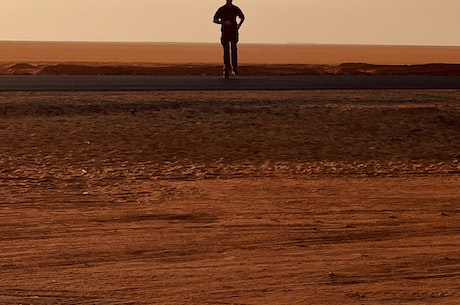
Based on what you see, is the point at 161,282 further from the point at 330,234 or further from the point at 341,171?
the point at 341,171

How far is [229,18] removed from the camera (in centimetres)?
2275

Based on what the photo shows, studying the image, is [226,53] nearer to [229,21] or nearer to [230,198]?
[229,21]

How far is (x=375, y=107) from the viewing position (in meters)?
17.2

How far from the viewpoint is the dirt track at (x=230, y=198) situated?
7.93 m

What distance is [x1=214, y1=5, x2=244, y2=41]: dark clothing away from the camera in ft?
74.6

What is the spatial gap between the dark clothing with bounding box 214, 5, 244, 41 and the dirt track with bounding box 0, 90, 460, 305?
3.84 meters

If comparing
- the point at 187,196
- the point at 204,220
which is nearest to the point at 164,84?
the point at 187,196

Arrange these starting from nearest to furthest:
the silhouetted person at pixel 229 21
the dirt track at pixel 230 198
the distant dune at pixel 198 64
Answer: the dirt track at pixel 230 198 < the silhouetted person at pixel 229 21 < the distant dune at pixel 198 64

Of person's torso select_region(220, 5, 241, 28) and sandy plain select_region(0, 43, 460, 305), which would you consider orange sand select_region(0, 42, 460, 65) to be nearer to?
person's torso select_region(220, 5, 241, 28)

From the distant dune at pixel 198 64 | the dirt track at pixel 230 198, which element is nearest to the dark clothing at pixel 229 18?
the dirt track at pixel 230 198

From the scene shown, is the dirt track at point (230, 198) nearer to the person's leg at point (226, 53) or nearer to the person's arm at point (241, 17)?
the person's leg at point (226, 53)

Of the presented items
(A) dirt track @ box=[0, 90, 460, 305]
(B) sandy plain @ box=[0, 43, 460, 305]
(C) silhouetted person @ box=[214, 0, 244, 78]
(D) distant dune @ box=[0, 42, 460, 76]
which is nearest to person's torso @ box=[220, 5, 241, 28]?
(C) silhouetted person @ box=[214, 0, 244, 78]

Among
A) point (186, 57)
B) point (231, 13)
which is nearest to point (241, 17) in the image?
point (231, 13)

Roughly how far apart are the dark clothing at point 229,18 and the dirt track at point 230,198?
3.84 m
